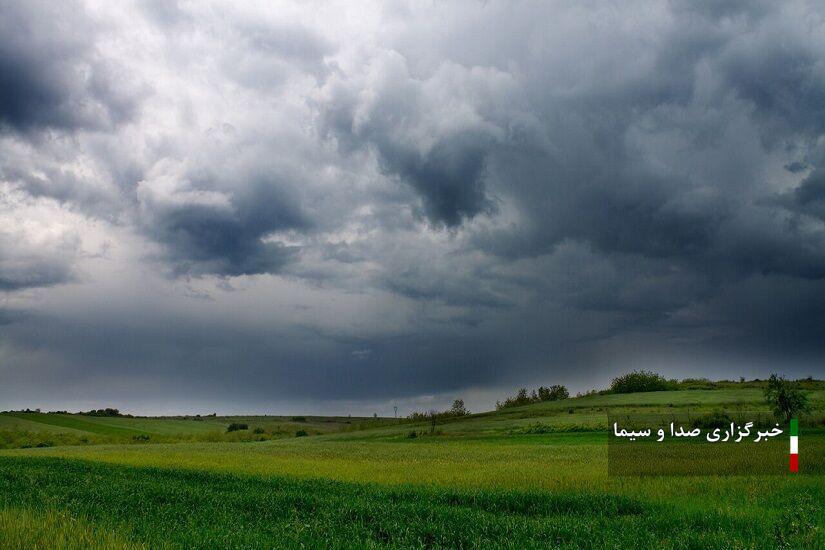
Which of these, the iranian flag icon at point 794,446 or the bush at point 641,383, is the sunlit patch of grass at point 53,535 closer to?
the iranian flag icon at point 794,446

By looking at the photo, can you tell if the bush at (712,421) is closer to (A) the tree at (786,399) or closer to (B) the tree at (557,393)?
(A) the tree at (786,399)

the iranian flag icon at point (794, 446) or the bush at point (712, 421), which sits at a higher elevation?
the iranian flag icon at point (794, 446)

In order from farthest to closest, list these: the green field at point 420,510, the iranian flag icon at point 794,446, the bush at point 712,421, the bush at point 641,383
→ the bush at point 641,383
the bush at point 712,421
the iranian flag icon at point 794,446
the green field at point 420,510

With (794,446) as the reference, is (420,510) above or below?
below

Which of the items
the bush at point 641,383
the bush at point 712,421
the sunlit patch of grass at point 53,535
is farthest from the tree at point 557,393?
the sunlit patch of grass at point 53,535

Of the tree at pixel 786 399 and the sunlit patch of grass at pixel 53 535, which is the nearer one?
the sunlit patch of grass at pixel 53 535

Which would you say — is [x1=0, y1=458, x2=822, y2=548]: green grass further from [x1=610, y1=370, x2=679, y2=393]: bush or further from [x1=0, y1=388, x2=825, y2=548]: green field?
[x1=610, y1=370, x2=679, y2=393]: bush

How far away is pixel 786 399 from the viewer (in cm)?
4606

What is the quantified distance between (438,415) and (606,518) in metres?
82.5

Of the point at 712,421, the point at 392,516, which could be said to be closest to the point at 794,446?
the point at 392,516

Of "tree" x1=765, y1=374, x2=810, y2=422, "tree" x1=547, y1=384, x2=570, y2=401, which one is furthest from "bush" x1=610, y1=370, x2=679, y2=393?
"tree" x1=765, y1=374, x2=810, y2=422

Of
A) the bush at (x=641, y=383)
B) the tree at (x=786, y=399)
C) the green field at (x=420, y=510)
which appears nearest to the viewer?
the green field at (x=420, y=510)

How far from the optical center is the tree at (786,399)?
45719 mm

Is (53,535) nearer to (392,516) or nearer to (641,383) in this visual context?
(392,516)
